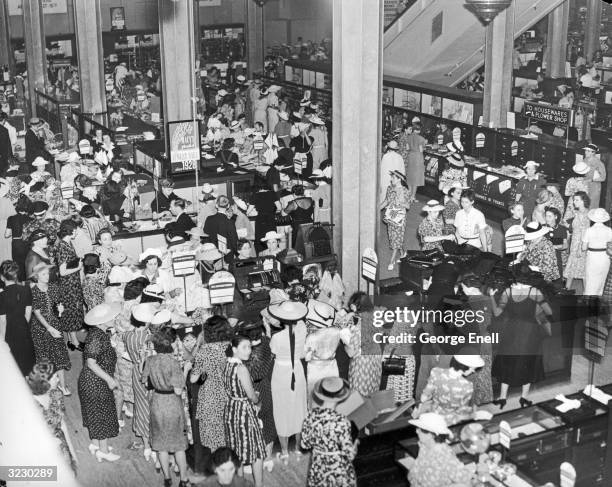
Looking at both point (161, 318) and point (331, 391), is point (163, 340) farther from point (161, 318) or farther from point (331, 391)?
point (331, 391)

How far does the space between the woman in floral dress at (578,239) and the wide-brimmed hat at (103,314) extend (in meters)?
5.63

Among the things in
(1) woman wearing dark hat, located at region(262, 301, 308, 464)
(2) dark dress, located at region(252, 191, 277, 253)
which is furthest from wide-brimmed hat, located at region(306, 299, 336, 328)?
(2) dark dress, located at region(252, 191, 277, 253)

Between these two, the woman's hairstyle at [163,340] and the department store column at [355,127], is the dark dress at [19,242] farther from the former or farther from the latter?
the woman's hairstyle at [163,340]

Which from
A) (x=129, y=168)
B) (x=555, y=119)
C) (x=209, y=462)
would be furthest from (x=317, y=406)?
(x=555, y=119)

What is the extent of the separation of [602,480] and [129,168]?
32.4 feet

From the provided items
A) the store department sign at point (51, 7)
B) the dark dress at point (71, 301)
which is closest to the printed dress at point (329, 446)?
the dark dress at point (71, 301)

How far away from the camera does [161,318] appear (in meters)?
7.71

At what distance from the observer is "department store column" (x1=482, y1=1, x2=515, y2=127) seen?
17.7m

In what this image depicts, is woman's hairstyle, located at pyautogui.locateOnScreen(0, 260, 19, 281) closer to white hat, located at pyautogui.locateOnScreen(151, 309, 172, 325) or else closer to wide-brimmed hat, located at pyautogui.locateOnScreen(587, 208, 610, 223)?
white hat, located at pyautogui.locateOnScreen(151, 309, 172, 325)

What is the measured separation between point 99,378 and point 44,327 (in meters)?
1.28

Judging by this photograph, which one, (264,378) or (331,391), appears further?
(264,378)

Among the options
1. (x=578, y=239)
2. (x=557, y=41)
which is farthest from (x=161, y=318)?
(x=557, y=41)

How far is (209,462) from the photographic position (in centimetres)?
613

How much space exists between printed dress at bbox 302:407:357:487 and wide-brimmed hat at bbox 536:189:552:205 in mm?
5884
